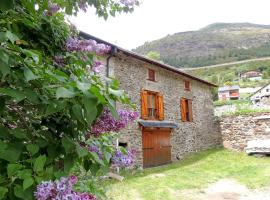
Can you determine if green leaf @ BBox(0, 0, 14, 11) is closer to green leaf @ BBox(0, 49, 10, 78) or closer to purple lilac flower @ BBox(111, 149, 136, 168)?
green leaf @ BBox(0, 49, 10, 78)

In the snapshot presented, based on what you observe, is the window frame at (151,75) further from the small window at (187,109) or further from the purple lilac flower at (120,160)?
the purple lilac flower at (120,160)

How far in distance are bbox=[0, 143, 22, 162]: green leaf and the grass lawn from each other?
7.30 meters

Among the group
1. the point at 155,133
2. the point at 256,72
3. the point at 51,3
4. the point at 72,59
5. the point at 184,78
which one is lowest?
the point at 155,133

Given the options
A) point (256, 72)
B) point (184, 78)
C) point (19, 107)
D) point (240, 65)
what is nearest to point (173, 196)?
point (19, 107)

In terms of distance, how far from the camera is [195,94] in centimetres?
1881

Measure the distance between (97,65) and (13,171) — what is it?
4.97ft

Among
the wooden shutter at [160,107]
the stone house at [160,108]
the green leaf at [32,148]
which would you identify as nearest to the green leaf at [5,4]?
the green leaf at [32,148]

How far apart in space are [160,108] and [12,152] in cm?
1408

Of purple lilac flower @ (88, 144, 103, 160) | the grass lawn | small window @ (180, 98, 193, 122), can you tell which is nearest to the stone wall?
the grass lawn

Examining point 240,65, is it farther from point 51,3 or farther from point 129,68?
point 51,3

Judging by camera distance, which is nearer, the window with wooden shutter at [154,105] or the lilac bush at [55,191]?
the lilac bush at [55,191]

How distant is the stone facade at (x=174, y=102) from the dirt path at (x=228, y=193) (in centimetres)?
421

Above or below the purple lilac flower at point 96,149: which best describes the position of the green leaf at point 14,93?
above

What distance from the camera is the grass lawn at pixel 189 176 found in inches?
357
